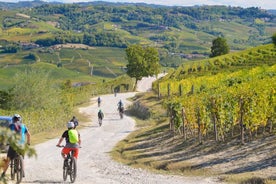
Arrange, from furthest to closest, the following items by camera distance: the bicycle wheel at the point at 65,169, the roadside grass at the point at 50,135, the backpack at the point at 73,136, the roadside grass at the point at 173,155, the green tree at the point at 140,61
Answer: the green tree at the point at 140,61, the roadside grass at the point at 50,135, the roadside grass at the point at 173,155, the bicycle wheel at the point at 65,169, the backpack at the point at 73,136

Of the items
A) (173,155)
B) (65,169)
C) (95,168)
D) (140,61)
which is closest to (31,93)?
(173,155)

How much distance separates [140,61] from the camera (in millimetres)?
99375

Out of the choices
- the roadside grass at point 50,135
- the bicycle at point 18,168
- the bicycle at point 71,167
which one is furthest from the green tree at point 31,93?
the bicycle at point 18,168

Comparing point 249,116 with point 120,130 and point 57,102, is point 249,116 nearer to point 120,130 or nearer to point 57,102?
point 120,130

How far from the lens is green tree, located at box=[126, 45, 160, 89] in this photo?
99.2m

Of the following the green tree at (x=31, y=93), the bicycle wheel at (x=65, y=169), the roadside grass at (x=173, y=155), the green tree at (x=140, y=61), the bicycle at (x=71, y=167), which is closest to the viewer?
the bicycle at (x=71, y=167)

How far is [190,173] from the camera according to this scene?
1866cm

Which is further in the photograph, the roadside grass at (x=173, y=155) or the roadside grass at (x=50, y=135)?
the roadside grass at (x=50, y=135)

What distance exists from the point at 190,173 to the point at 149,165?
3.52m

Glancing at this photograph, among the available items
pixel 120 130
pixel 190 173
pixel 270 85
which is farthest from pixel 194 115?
pixel 120 130

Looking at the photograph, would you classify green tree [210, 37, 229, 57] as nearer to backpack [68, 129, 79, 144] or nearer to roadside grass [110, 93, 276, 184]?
roadside grass [110, 93, 276, 184]

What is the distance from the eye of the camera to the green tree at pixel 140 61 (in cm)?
9919

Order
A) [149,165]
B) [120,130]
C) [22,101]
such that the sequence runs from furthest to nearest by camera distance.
→ 1. [22,101]
2. [120,130]
3. [149,165]

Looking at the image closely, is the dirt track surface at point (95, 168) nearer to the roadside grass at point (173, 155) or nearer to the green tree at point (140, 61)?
the roadside grass at point (173, 155)
